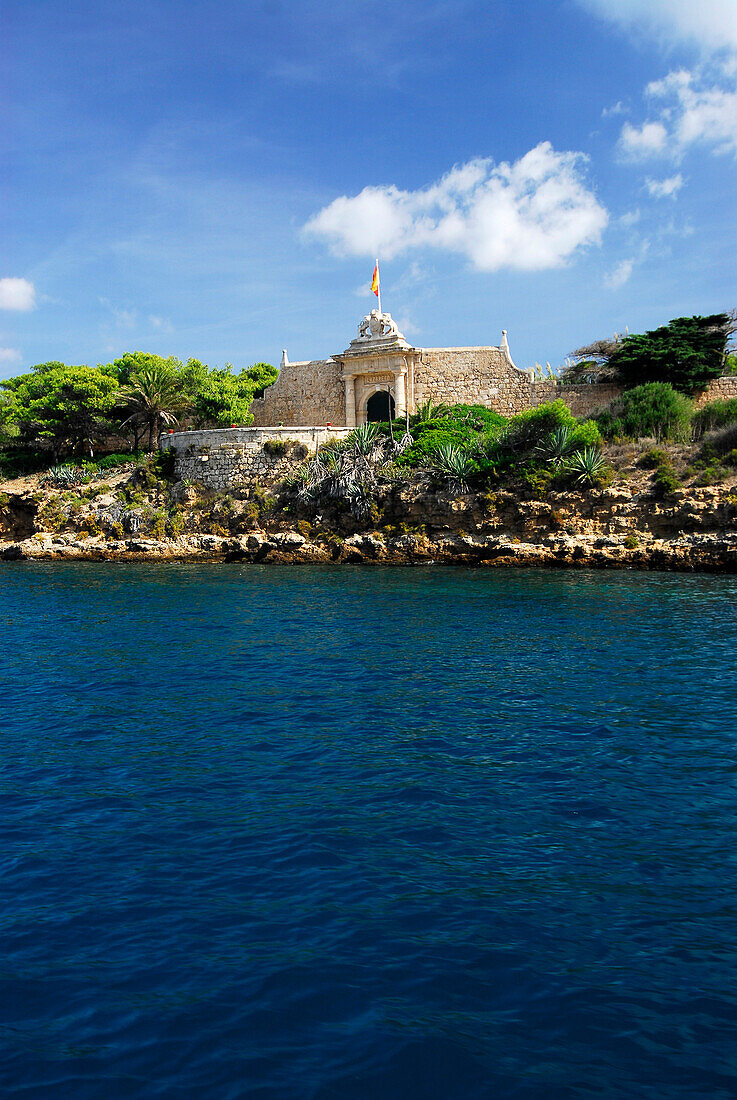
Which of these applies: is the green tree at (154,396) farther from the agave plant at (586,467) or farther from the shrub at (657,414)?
the shrub at (657,414)

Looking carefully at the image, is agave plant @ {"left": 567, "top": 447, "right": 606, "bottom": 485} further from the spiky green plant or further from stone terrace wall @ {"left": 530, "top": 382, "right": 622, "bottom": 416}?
the spiky green plant

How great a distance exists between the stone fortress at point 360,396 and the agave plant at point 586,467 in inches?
257

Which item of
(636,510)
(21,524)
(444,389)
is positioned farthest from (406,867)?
(21,524)

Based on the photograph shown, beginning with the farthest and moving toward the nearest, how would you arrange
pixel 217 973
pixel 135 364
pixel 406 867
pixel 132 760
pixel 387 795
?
pixel 135 364
pixel 132 760
pixel 387 795
pixel 406 867
pixel 217 973

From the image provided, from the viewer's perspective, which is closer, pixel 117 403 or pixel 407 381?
pixel 407 381

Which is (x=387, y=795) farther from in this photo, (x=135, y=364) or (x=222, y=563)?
(x=135, y=364)

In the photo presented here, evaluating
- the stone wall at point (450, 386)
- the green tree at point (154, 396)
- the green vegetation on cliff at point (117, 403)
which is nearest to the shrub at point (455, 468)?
the stone wall at point (450, 386)

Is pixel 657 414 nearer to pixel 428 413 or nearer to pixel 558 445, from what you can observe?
pixel 558 445

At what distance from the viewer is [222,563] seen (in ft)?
106

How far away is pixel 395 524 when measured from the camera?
3147cm

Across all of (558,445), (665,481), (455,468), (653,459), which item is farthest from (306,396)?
(665,481)

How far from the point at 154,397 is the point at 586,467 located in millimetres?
23410

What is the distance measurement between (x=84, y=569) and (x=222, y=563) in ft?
18.5

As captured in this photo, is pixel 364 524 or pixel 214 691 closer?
pixel 214 691
